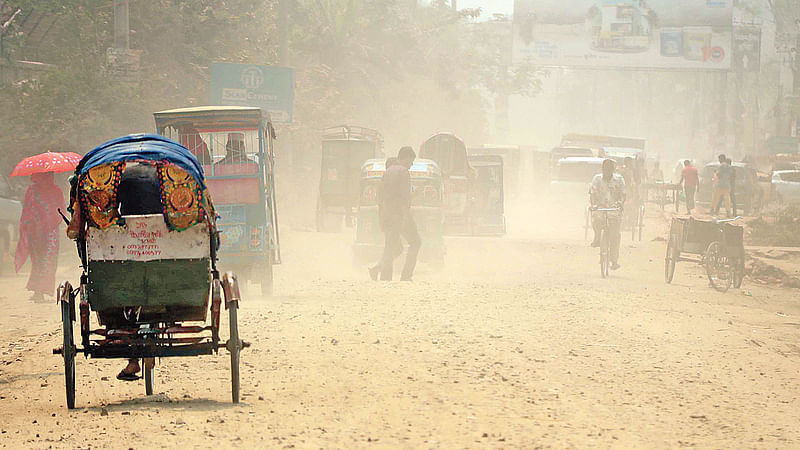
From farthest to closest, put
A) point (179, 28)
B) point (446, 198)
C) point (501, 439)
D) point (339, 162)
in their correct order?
point (179, 28), point (339, 162), point (446, 198), point (501, 439)

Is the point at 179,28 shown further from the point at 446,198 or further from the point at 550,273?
the point at 550,273

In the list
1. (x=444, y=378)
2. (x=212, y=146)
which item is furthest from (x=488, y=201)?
(x=444, y=378)

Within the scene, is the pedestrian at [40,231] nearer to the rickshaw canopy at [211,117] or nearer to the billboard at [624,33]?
the rickshaw canopy at [211,117]

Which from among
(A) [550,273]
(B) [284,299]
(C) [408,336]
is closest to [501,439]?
(C) [408,336]

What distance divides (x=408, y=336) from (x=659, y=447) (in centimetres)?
376

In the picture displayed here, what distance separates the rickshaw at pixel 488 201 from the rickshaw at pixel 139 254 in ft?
65.7

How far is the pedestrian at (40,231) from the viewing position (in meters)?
14.0

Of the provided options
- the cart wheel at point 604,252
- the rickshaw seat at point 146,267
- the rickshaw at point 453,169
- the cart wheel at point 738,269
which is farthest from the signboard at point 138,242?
the rickshaw at point 453,169

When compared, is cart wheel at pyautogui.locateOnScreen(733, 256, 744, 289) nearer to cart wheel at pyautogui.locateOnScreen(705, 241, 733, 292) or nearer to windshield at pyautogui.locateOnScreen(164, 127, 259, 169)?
cart wheel at pyautogui.locateOnScreen(705, 241, 733, 292)

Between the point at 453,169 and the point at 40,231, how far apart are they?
12.5 meters

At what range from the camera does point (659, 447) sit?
6488 mm

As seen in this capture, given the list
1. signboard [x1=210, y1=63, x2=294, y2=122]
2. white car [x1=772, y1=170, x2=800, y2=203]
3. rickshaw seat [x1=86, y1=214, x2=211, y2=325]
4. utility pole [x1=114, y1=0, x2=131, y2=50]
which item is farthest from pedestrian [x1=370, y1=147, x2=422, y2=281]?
white car [x1=772, y1=170, x2=800, y2=203]

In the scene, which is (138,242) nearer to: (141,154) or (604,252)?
(141,154)

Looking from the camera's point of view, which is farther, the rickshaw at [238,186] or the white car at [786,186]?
the white car at [786,186]
